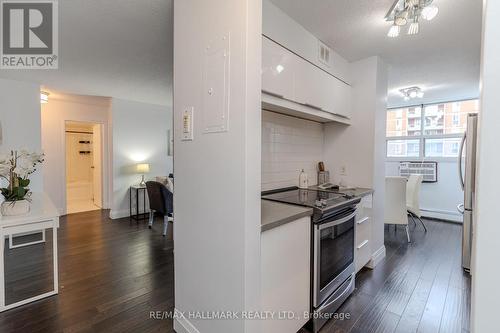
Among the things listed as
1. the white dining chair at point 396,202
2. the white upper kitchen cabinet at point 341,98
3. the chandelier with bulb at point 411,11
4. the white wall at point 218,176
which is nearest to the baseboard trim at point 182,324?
the white wall at point 218,176

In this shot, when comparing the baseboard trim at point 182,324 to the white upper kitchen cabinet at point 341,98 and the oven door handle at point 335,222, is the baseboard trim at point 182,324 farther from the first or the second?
the white upper kitchen cabinet at point 341,98

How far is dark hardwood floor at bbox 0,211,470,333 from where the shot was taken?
68.9 inches

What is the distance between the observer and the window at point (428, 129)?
4500 millimetres

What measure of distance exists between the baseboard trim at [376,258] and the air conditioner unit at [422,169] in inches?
107

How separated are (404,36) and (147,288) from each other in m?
3.33

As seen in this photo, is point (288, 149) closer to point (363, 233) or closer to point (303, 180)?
point (303, 180)

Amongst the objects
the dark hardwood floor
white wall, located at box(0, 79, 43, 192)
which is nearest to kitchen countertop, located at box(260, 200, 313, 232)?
the dark hardwood floor

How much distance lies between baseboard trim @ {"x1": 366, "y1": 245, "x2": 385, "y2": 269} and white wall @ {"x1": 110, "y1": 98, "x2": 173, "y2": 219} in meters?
4.39

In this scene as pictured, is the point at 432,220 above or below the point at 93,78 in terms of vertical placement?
below

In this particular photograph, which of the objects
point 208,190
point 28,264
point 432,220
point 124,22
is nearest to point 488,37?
point 208,190

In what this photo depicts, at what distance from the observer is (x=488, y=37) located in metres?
0.49

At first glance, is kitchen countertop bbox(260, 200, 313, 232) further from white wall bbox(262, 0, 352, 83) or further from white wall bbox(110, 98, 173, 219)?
white wall bbox(110, 98, 173, 219)

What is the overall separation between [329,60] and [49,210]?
9.96 feet

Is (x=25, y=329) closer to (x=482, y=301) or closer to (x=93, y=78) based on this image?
(x=482, y=301)
